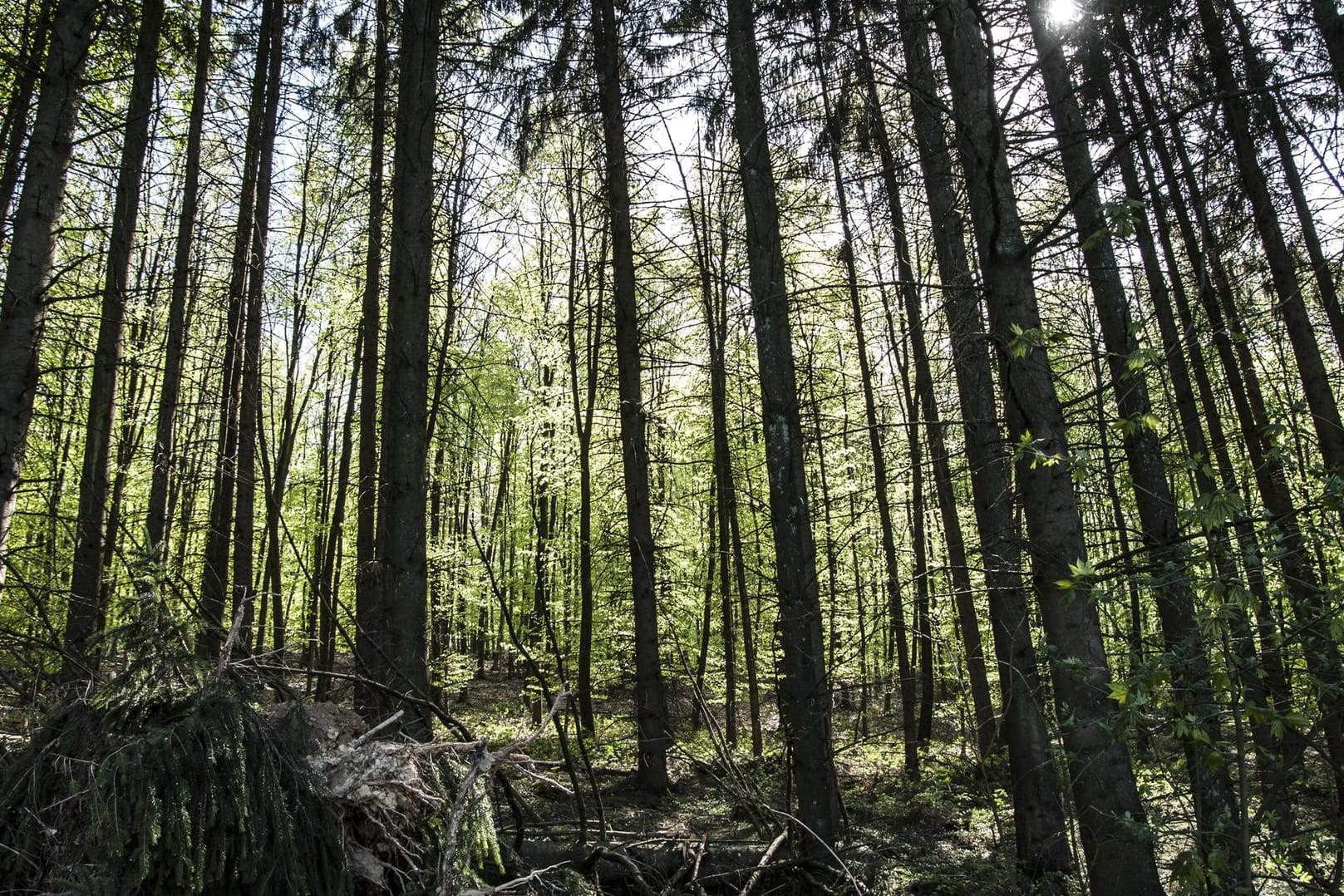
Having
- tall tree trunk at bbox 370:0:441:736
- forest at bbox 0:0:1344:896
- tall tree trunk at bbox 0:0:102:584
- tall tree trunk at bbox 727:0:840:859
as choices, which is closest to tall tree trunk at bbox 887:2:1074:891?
forest at bbox 0:0:1344:896

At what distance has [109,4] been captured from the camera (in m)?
4.47

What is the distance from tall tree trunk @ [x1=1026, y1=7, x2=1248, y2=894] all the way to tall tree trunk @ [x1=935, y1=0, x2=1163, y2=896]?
29 cm

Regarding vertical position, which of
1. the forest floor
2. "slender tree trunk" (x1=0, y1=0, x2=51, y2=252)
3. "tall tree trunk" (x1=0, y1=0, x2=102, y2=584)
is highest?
"slender tree trunk" (x1=0, y1=0, x2=51, y2=252)

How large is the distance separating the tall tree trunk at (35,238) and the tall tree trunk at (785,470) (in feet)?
13.7

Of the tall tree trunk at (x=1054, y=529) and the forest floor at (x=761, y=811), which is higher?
the tall tree trunk at (x=1054, y=529)

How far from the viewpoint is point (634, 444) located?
31.5 ft

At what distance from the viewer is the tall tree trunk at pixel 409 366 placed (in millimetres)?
5406

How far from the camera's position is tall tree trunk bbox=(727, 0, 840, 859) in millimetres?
5039

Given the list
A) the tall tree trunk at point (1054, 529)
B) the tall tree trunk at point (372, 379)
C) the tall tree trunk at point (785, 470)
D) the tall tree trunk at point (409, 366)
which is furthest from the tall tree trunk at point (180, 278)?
the tall tree trunk at point (1054, 529)

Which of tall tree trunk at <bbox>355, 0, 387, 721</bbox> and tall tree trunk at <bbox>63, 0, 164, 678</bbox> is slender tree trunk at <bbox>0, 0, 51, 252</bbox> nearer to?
tall tree trunk at <bbox>63, 0, 164, 678</bbox>

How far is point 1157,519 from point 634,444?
5785 mm

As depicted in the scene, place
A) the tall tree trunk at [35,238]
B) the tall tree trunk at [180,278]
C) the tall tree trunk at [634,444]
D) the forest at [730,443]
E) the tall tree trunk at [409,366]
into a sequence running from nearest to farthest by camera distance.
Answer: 1. the forest at [730,443]
2. the tall tree trunk at [35,238]
3. the tall tree trunk at [409,366]
4. the tall tree trunk at [180,278]
5. the tall tree trunk at [634,444]

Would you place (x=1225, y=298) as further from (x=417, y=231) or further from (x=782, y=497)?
(x=417, y=231)

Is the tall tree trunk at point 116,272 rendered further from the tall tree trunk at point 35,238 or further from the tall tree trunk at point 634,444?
the tall tree trunk at point 634,444
